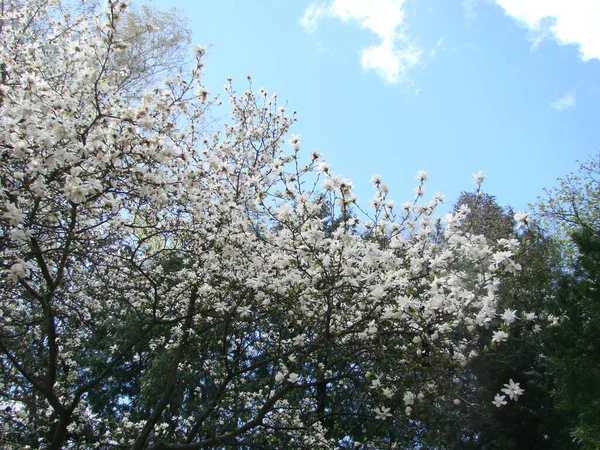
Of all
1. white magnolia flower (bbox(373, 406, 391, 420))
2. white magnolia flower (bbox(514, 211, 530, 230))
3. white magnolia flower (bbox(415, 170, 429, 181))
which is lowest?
white magnolia flower (bbox(373, 406, 391, 420))

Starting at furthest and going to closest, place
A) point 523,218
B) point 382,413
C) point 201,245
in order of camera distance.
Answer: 1. point 201,245
2. point 382,413
3. point 523,218

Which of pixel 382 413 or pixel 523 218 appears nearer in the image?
pixel 523 218

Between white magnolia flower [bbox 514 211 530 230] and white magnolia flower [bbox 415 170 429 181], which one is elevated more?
white magnolia flower [bbox 415 170 429 181]

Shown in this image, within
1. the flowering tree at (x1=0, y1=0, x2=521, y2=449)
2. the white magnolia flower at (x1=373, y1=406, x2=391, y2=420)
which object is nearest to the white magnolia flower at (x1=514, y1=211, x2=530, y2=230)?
the flowering tree at (x1=0, y1=0, x2=521, y2=449)

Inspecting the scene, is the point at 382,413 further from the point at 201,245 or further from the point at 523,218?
the point at 201,245

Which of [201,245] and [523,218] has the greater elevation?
[201,245]

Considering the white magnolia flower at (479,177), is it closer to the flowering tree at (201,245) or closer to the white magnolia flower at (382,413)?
the flowering tree at (201,245)

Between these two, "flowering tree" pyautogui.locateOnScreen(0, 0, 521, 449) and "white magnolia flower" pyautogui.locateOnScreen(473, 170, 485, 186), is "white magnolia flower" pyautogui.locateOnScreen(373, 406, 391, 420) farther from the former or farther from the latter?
"white magnolia flower" pyautogui.locateOnScreen(473, 170, 485, 186)

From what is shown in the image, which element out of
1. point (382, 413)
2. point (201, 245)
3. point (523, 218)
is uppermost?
point (201, 245)

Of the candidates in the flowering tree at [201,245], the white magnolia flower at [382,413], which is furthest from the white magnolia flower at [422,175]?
Result: the white magnolia flower at [382,413]

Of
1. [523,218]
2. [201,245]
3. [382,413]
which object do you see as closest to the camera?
[523,218]

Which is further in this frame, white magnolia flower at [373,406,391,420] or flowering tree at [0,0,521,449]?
white magnolia flower at [373,406,391,420]

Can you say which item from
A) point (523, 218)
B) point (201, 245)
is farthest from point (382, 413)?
point (201, 245)

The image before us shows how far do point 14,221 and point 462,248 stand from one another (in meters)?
3.36
